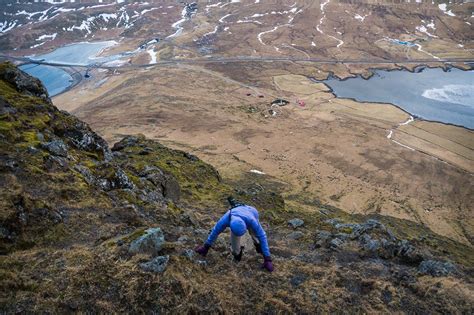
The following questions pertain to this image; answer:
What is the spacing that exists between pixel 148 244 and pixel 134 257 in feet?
2.93

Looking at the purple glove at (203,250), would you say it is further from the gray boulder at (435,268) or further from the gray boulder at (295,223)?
the gray boulder at (295,223)

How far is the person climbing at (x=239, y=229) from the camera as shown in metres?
13.0

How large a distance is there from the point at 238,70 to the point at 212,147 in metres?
87.3

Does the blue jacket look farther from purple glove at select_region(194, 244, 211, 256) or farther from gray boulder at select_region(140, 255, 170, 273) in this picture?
gray boulder at select_region(140, 255, 170, 273)

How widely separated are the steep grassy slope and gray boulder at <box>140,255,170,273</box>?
Result: 132 mm

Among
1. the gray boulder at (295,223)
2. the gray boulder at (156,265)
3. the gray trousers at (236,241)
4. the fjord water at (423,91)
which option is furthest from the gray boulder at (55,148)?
the fjord water at (423,91)

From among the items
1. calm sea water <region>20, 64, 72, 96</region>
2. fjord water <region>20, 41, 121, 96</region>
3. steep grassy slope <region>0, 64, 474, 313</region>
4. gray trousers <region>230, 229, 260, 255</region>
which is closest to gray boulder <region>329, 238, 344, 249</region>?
steep grassy slope <region>0, 64, 474, 313</region>

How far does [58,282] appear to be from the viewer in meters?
10.8

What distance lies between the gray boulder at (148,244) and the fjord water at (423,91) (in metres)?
113

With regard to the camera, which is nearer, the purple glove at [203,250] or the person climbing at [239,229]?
the person climbing at [239,229]

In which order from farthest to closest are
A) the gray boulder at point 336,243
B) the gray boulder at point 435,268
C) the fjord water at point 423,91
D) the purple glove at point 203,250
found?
the fjord water at point 423,91, the gray boulder at point 336,243, the gray boulder at point 435,268, the purple glove at point 203,250

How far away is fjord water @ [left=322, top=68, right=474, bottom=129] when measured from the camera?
11244cm

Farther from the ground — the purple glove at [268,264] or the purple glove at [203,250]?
the purple glove at [203,250]

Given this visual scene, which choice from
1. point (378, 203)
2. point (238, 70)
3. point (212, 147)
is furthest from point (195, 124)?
point (238, 70)
